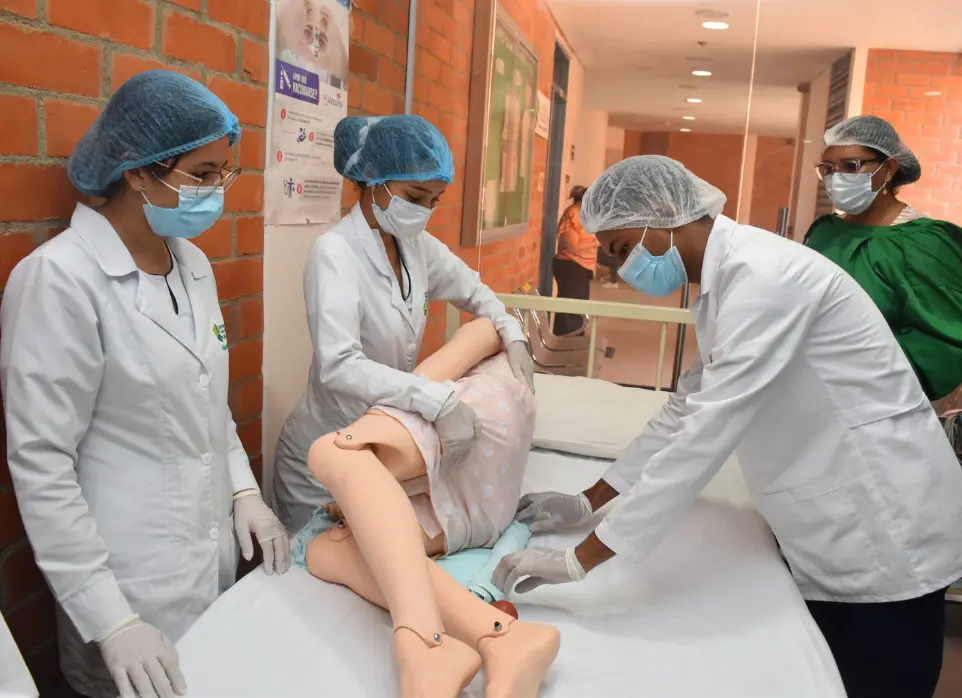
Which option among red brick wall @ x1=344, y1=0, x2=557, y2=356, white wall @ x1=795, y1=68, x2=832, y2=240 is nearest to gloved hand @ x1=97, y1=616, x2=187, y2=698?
red brick wall @ x1=344, y1=0, x2=557, y2=356

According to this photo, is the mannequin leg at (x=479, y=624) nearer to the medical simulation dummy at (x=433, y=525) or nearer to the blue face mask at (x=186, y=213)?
the medical simulation dummy at (x=433, y=525)

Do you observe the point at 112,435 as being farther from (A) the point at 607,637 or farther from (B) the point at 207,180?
(A) the point at 607,637

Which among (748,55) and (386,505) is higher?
(748,55)

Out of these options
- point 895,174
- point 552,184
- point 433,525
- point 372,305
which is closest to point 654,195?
point 372,305

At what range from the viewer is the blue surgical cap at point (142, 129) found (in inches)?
43.0

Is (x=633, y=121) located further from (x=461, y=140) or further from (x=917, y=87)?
(x=917, y=87)

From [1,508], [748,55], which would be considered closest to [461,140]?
[748,55]

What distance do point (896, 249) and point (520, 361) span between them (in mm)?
1067

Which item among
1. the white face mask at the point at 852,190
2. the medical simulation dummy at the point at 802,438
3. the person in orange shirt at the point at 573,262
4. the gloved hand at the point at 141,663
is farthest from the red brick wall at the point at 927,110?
the gloved hand at the point at 141,663

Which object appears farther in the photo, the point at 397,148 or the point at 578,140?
the point at 578,140

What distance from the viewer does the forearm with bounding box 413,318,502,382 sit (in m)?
1.67

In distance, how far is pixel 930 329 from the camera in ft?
6.54

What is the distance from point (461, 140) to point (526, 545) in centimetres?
200

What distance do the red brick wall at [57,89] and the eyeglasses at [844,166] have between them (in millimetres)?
1576
